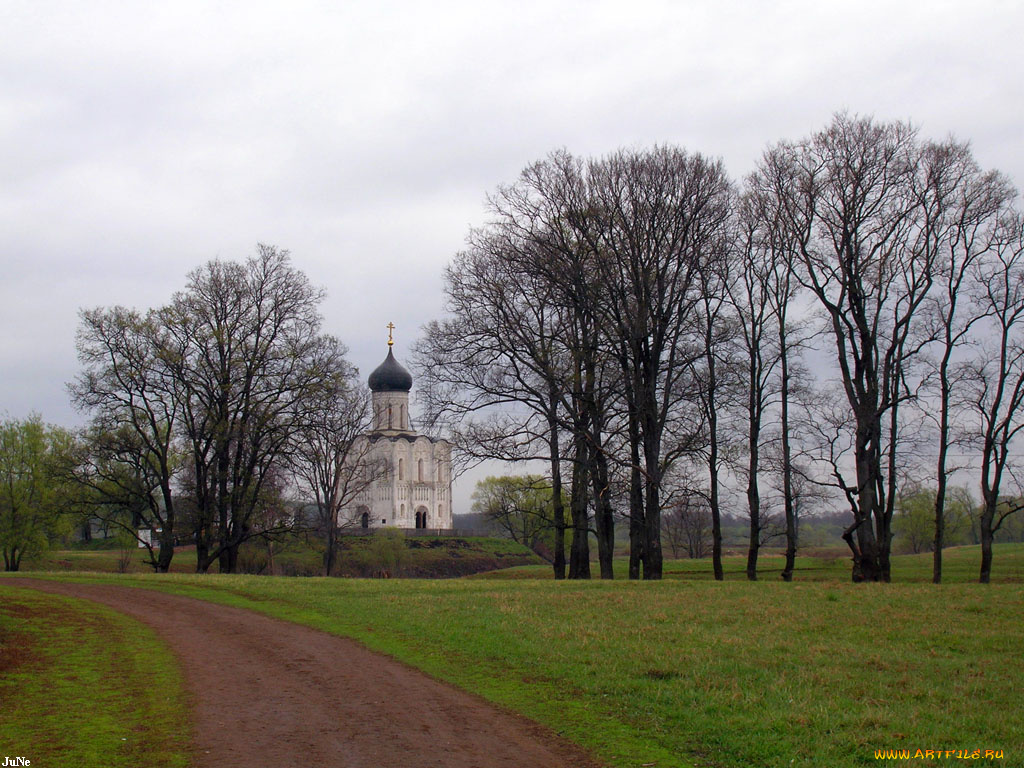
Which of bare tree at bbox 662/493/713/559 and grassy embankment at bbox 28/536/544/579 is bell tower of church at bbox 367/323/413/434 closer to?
grassy embankment at bbox 28/536/544/579

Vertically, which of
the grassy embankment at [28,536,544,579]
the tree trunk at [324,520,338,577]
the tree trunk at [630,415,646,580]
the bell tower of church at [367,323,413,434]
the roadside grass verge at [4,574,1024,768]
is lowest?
the grassy embankment at [28,536,544,579]

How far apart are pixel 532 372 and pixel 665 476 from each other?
5.49 meters

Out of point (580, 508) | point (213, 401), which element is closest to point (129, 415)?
point (213, 401)

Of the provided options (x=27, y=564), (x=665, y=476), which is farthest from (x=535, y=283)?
(x=27, y=564)

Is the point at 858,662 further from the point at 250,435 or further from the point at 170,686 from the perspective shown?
the point at 250,435

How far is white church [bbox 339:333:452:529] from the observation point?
8288 centimetres

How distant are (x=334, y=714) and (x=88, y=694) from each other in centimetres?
301

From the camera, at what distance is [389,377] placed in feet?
270

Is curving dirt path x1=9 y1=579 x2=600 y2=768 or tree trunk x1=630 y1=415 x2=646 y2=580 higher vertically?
tree trunk x1=630 y1=415 x2=646 y2=580

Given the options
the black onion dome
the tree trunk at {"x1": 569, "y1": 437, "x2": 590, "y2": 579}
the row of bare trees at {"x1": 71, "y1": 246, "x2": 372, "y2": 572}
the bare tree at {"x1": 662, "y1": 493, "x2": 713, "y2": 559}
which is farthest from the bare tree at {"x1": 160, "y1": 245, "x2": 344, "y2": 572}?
the black onion dome

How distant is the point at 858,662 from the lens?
10.8 metres

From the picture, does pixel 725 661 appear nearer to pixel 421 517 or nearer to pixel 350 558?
pixel 350 558

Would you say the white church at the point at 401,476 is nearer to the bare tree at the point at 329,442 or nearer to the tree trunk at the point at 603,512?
the bare tree at the point at 329,442

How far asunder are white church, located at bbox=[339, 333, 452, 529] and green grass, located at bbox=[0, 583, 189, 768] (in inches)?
2621
